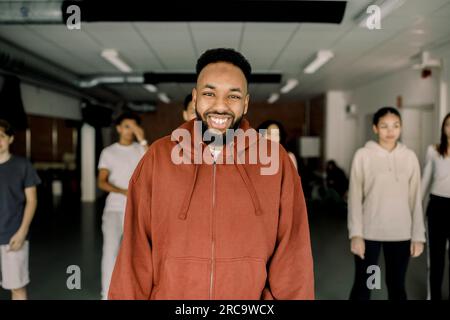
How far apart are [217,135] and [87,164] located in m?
8.47

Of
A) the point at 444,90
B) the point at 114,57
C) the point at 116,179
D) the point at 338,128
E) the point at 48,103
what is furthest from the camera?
the point at 338,128

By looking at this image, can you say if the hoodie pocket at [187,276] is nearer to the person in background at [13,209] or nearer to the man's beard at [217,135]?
the man's beard at [217,135]

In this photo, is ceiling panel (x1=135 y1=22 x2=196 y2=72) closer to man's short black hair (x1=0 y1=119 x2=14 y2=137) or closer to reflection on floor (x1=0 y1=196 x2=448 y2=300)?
man's short black hair (x1=0 y1=119 x2=14 y2=137)

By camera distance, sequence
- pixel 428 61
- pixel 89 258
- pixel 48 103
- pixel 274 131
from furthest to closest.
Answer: pixel 48 103 < pixel 428 61 < pixel 89 258 < pixel 274 131

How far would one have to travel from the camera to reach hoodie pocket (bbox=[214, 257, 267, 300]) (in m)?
1.19

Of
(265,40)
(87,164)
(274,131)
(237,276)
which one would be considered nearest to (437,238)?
(274,131)

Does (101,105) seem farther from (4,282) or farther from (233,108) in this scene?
(233,108)

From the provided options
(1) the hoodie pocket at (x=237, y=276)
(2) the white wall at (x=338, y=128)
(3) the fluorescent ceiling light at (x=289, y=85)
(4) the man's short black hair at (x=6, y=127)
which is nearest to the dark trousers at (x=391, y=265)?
(1) the hoodie pocket at (x=237, y=276)

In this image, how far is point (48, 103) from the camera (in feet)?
24.2

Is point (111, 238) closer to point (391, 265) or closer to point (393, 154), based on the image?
point (391, 265)

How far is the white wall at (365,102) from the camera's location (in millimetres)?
5680

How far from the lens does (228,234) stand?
3.93 ft

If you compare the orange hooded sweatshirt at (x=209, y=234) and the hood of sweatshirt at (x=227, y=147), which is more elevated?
the hood of sweatshirt at (x=227, y=147)

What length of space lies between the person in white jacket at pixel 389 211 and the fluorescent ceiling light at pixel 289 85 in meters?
5.38
